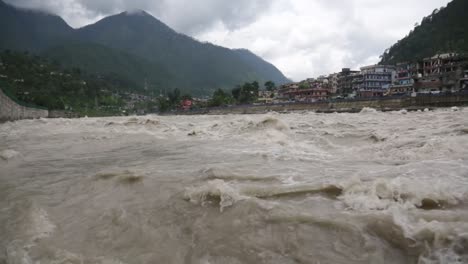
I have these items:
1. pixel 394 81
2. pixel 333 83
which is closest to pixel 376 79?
pixel 394 81

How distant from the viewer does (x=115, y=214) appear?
3242 millimetres

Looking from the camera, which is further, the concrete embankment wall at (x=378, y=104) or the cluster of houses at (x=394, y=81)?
the cluster of houses at (x=394, y=81)

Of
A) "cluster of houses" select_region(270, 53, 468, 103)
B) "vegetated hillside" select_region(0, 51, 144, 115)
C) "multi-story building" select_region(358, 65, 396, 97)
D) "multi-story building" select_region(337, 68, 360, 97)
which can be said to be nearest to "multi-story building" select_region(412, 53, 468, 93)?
"cluster of houses" select_region(270, 53, 468, 103)

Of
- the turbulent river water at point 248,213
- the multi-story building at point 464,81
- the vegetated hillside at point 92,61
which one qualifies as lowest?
the turbulent river water at point 248,213

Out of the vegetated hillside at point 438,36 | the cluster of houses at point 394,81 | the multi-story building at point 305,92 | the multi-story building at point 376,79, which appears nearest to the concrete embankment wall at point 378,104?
the cluster of houses at point 394,81

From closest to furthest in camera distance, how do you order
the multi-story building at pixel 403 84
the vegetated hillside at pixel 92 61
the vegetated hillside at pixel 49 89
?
the multi-story building at pixel 403 84, the vegetated hillside at pixel 49 89, the vegetated hillside at pixel 92 61

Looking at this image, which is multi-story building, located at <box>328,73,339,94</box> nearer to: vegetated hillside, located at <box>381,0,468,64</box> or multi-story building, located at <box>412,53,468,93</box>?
vegetated hillside, located at <box>381,0,468,64</box>

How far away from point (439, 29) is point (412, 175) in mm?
87082

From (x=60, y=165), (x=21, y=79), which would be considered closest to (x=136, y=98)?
(x=21, y=79)

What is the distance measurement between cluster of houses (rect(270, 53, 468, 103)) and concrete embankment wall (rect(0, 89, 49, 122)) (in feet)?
132

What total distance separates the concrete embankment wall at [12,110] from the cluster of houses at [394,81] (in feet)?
132

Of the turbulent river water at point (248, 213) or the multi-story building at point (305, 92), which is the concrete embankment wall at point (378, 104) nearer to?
the multi-story building at point (305, 92)

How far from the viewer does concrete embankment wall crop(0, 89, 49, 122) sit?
36.3 meters

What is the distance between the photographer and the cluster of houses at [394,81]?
145ft
